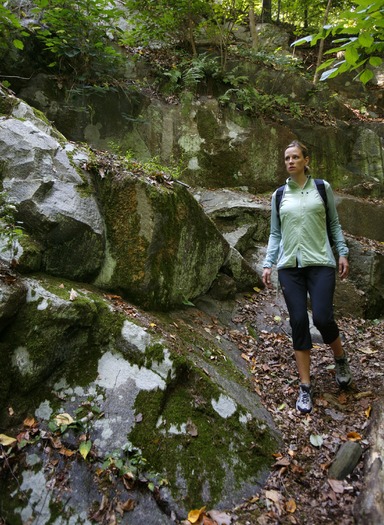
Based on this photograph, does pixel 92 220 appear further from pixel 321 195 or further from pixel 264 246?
pixel 264 246

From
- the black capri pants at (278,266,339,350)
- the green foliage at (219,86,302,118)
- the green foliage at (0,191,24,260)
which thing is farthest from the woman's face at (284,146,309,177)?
the green foliage at (219,86,302,118)

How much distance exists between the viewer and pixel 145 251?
4.29 m

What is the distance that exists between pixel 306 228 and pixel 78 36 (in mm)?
Result: 7139

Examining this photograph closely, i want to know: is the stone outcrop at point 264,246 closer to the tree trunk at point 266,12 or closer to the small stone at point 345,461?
the small stone at point 345,461

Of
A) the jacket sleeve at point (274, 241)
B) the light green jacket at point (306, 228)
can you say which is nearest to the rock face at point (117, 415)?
the jacket sleeve at point (274, 241)

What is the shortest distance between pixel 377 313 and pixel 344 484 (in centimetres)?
519

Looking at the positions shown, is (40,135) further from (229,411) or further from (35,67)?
(35,67)

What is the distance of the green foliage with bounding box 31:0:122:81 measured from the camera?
7.04 meters

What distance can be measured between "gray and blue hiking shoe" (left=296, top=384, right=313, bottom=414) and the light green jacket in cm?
129

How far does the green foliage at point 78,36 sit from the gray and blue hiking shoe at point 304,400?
7.77 m

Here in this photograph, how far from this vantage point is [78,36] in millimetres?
7516

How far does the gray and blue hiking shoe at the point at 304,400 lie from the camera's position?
349 centimetres

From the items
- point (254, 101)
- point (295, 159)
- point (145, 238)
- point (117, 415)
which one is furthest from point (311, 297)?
point (254, 101)

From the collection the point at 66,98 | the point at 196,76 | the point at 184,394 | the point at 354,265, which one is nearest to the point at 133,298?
the point at 184,394
